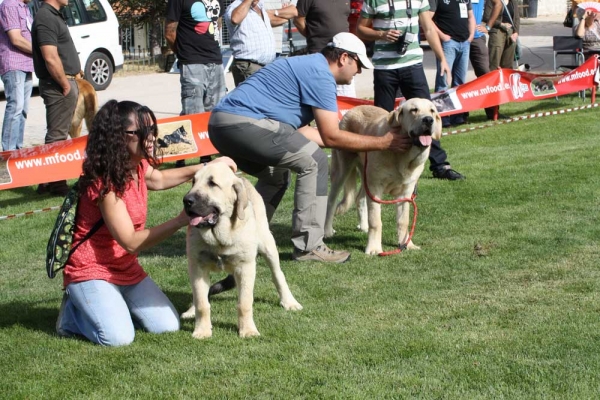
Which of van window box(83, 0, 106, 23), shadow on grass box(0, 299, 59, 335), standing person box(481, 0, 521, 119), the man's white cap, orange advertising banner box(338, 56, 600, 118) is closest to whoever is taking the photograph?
shadow on grass box(0, 299, 59, 335)

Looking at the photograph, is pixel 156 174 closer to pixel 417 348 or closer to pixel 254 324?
pixel 254 324

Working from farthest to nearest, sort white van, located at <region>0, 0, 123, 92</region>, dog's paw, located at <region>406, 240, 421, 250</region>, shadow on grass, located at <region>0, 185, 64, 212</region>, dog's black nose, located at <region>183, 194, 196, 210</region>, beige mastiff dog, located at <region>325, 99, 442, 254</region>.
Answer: white van, located at <region>0, 0, 123, 92</region> → shadow on grass, located at <region>0, 185, 64, 212</region> → dog's paw, located at <region>406, 240, 421, 250</region> → beige mastiff dog, located at <region>325, 99, 442, 254</region> → dog's black nose, located at <region>183, 194, 196, 210</region>

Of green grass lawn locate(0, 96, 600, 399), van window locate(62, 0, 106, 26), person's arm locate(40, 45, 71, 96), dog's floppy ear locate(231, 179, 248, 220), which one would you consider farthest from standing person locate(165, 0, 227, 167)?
van window locate(62, 0, 106, 26)

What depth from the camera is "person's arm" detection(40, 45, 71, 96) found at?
8.79 metres

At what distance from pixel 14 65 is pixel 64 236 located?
552cm

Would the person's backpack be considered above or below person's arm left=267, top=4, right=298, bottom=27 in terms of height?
below

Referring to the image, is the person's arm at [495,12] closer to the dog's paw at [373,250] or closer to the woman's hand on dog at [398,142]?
the woman's hand on dog at [398,142]

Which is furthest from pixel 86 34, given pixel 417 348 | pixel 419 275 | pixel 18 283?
pixel 417 348

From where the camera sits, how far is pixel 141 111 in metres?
4.82

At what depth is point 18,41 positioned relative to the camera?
9.70 m

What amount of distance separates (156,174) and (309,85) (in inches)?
53.2

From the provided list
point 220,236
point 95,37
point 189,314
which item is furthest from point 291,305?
point 95,37

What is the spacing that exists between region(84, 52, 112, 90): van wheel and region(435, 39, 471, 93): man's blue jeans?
9.18m

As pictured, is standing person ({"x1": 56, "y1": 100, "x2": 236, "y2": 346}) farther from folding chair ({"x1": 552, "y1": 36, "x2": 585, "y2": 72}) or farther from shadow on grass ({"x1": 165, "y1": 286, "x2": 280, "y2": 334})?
folding chair ({"x1": 552, "y1": 36, "x2": 585, "y2": 72})
